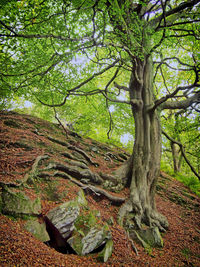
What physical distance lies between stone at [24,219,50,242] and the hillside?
0.25ft

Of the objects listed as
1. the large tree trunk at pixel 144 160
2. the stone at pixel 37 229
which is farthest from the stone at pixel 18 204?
the large tree trunk at pixel 144 160

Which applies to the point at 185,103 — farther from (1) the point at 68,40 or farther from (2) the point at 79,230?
(2) the point at 79,230

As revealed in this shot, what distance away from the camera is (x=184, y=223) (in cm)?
720

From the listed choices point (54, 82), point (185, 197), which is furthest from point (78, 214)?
point (185, 197)

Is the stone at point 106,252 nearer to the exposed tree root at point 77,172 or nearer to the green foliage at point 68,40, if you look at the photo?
the exposed tree root at point 77,172

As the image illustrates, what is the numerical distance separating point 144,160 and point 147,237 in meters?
2.83

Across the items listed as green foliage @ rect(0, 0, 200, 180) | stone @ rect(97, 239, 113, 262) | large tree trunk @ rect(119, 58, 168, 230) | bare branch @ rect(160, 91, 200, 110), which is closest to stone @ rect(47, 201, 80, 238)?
stone @ rect(97, 239, 113, 262)

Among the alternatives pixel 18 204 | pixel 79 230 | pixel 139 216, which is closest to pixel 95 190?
pixel 139 216

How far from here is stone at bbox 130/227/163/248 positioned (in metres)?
4.92

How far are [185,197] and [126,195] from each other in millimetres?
4966

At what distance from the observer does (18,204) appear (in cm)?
366

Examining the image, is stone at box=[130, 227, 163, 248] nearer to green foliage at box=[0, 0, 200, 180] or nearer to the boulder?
the boulder

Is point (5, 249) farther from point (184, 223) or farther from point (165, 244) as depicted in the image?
point (184, 223)

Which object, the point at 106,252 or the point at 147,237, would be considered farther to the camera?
the point at 147,237
